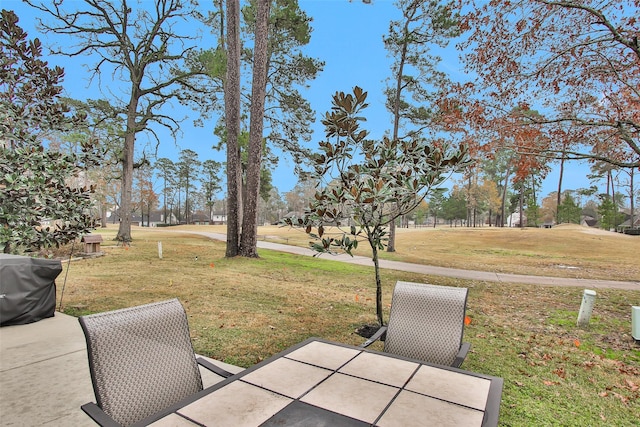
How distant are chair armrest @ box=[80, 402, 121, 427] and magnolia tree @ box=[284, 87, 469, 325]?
2509 millimetres

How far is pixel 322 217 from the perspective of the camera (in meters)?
3.75

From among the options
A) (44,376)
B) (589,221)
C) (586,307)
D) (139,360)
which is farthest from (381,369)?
(589,221)

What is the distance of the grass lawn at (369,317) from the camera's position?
2.95 meters

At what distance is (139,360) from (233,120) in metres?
9.01

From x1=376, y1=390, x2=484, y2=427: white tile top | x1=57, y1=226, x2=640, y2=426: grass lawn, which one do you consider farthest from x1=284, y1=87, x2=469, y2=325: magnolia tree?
x1=376, y1=390, x2=484, y2=427: white tile top

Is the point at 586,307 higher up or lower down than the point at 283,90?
lower down

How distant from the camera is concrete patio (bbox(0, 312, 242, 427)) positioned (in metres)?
2.29

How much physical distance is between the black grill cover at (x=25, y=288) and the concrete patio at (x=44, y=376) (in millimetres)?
137

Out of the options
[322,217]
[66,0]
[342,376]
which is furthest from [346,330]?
[66,0]

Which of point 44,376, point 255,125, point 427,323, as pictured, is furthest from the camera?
point 255,125

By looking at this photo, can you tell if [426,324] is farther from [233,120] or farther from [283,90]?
[283,90]

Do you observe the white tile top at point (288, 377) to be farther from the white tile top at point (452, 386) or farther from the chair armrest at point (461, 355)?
the chair armrest at point (461, 355)

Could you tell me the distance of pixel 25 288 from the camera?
402 cm

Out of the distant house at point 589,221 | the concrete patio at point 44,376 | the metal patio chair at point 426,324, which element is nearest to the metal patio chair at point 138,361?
the concrete patio at point 44,376
